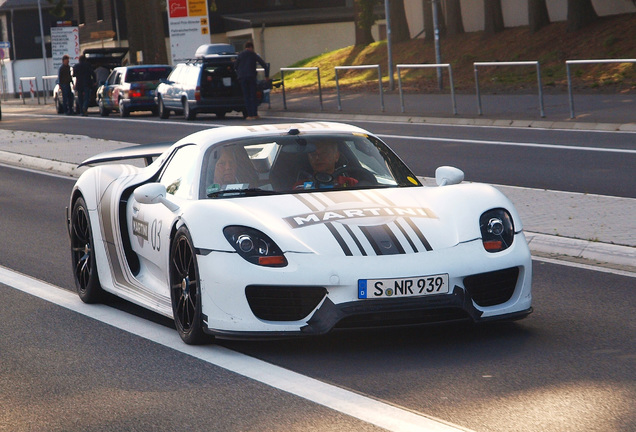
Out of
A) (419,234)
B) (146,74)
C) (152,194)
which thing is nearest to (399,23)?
(146,74)

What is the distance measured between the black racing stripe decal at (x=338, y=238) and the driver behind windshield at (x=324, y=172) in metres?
0.94

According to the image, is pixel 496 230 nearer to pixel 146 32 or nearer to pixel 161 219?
pixel 161 219

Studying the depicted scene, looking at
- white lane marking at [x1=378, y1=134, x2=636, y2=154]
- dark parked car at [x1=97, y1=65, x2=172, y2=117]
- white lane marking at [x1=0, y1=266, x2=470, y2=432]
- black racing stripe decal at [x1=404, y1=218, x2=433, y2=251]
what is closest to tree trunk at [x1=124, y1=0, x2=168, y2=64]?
dark parked car at [x1=97, y1=65, x2=172, y2=117]

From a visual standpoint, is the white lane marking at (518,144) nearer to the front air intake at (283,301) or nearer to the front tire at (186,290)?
the front tire at (186,290)

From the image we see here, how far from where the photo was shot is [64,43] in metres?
55.5

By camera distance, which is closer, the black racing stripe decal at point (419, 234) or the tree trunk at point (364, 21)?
the black racing stripe decal at point (419, 234)

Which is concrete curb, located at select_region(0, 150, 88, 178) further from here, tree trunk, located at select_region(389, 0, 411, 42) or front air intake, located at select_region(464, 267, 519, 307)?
tree trunk, located at select_region(389, 0, 411, 42)

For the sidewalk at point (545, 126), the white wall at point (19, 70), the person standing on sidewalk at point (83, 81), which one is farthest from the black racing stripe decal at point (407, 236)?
the white wall at point (19, 70)

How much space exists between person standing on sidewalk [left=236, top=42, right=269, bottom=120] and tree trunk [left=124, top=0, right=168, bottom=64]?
1611cm

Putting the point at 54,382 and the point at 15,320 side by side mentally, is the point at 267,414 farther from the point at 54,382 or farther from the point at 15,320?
the point at 15,320

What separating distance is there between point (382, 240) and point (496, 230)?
2.40 feet

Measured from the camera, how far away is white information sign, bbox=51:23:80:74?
5500 cm

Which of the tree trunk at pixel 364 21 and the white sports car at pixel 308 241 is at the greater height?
the tree trunk at pixel 364 21

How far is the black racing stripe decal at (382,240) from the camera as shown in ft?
20.4
